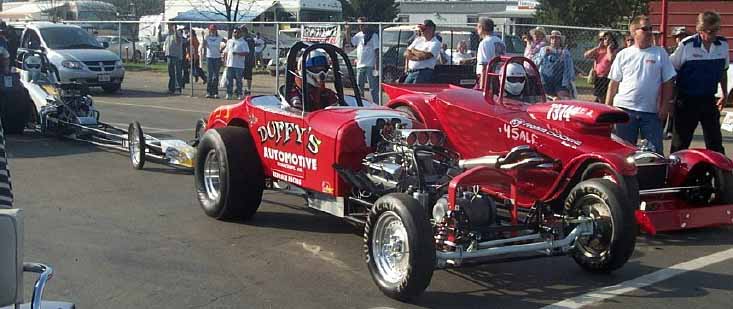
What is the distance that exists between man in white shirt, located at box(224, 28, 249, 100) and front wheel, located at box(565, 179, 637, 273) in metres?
15.6

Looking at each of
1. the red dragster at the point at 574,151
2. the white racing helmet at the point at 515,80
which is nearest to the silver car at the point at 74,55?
the red dragster at the point at 574,151

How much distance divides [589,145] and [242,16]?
3470 centimetres

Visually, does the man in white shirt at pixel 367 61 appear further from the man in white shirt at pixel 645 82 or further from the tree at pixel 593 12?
the tree at pixel 593 12

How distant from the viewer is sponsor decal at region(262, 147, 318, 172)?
25.8 ft

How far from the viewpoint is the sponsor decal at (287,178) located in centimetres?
808

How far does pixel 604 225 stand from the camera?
6781mm

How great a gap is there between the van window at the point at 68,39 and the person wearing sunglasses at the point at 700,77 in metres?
17.3

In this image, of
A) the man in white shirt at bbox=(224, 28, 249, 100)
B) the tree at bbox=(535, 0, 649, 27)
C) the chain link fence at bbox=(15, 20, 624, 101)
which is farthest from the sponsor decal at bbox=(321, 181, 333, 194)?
the tree at bbox=(535, 0, 649, 27)

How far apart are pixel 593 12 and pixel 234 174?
1158 inches

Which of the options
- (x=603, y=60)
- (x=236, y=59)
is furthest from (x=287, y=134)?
(x=236, y=59)

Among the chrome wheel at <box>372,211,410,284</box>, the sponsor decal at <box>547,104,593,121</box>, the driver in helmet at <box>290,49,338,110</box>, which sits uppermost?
the driver in helmet at <box>290,49,338,110</box>

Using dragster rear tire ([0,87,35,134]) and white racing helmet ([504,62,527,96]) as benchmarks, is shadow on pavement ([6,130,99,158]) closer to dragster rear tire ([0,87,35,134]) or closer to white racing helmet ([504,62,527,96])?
dragster rear tire ([0,87,35,134])

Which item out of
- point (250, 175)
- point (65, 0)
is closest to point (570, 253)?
point (250, 175)

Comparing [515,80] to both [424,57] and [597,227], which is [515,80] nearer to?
[597,227]
